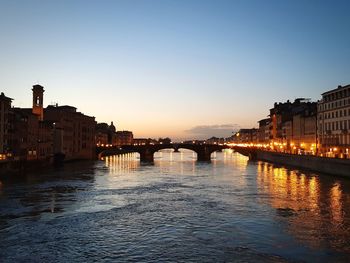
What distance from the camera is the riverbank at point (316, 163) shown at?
65.9m

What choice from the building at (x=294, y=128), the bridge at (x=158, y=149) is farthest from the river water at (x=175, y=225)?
the bridge at (x=158, y=149)

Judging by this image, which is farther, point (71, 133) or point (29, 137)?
point (71, 133)

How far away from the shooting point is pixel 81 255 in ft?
82.0

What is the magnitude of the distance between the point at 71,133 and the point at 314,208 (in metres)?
104

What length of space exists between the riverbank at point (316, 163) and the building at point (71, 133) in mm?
60709

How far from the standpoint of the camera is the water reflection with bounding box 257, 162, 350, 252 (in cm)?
2898

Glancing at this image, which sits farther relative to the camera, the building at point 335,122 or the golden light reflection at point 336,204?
the building at point 335,122

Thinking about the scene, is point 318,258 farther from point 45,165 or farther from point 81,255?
point 45,165

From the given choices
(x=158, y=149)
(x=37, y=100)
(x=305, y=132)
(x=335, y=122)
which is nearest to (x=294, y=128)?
(x=305, y=132)

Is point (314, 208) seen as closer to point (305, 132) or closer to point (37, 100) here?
point (305, 132)

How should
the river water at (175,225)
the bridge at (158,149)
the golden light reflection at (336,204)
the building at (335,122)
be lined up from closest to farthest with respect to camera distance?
1. the river water at (175,225)
2. the golden light reflection at (336,204)
3. the building at (335,122)
4. the bridge at (158,149)

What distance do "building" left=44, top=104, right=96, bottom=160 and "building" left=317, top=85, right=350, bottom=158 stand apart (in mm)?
71494

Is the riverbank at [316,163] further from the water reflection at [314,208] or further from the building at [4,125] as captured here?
the building at [4,125]

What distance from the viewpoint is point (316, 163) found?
80000mm
